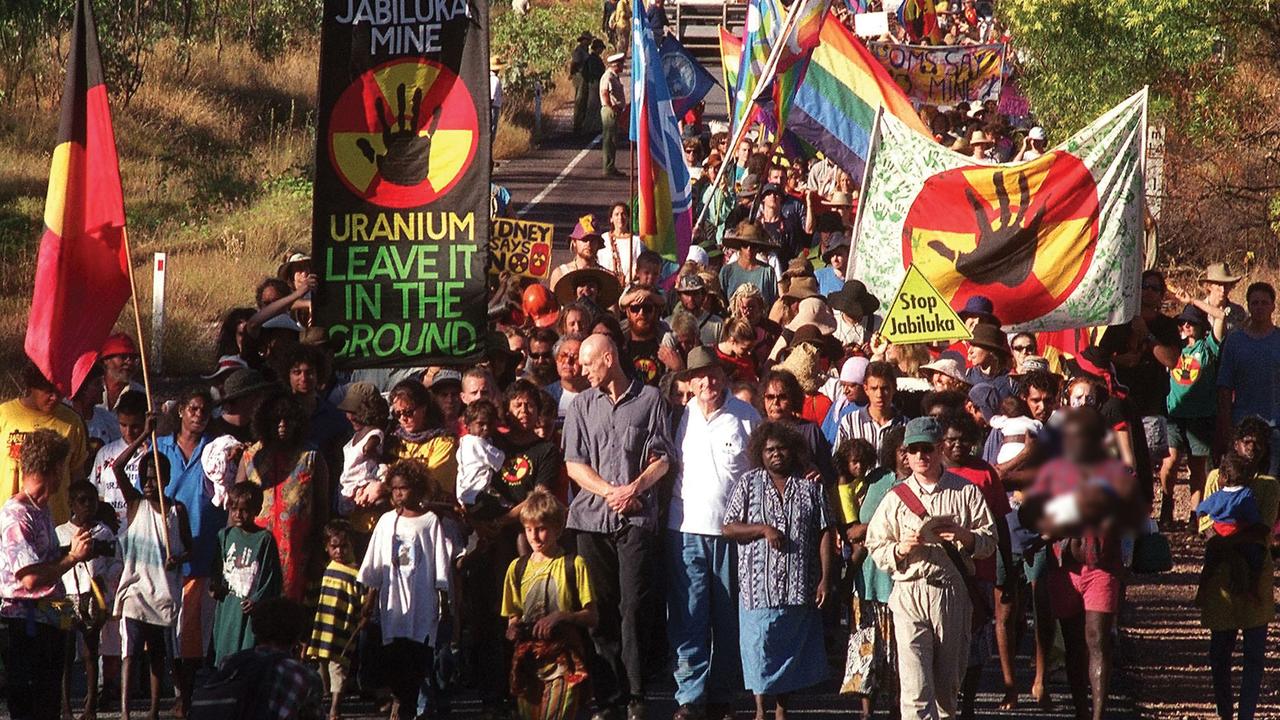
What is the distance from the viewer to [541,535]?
9711mm

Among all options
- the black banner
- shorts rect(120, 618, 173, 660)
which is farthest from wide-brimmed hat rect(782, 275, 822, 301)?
shorts rect(120, 618, 173, 660)

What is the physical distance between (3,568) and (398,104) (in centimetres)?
269

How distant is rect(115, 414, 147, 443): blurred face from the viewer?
10672 mm

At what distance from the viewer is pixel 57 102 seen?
30000mm

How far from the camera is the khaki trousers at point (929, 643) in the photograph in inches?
378

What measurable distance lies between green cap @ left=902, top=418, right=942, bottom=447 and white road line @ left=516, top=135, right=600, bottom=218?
53.6 feet

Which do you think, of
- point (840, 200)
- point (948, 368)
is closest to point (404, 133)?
point (948, 368)

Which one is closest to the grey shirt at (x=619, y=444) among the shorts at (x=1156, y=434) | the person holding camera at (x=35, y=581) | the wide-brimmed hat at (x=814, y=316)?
the person holding camera at (x=35, y=581)

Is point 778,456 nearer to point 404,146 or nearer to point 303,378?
point 404,146

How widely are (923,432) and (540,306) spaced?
4708mm

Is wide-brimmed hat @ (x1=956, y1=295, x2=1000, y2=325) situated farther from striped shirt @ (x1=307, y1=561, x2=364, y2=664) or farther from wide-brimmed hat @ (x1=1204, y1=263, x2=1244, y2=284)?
striped shirt @ (x1=307, y1=561, x2=364, y2=664)

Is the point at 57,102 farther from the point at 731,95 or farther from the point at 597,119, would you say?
the point at 731,95

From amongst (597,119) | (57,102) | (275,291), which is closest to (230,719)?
(275,291)

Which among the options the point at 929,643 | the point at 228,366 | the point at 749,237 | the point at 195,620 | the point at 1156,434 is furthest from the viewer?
the point at 749,237
